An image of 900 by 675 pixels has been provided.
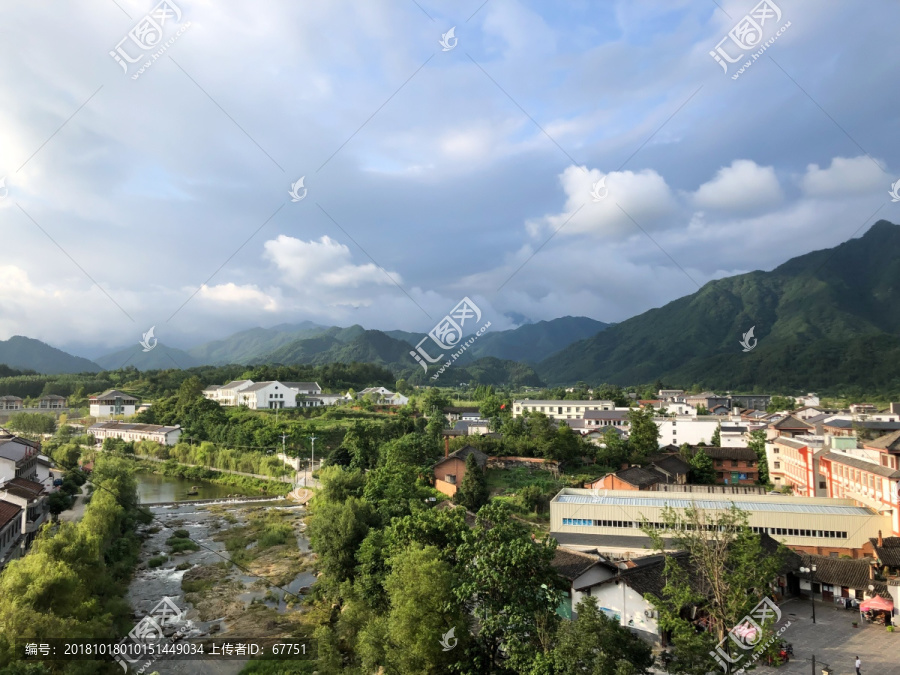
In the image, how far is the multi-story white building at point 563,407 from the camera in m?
50.6

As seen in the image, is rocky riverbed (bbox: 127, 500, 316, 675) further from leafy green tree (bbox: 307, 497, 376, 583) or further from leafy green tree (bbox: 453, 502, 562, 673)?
leafy green tree (bbox: 453, 502, 562, 673)

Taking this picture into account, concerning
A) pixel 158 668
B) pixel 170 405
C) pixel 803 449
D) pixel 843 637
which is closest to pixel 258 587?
pixel 158 668

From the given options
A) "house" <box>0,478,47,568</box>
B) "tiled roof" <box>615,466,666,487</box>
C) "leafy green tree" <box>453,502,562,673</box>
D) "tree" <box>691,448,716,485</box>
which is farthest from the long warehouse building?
"house" <box>0,478,47,568</box>

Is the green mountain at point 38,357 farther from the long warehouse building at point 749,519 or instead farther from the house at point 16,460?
the long warehouse building at point 749,519

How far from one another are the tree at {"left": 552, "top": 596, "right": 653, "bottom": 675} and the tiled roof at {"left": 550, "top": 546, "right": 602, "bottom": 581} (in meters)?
4.57

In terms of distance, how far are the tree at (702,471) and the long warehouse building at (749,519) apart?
7312 millimetres

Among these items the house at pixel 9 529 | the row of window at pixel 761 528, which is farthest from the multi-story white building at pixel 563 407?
the house at pixel 9 529

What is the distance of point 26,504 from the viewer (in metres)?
18.9

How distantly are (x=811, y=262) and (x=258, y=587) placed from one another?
150 meters

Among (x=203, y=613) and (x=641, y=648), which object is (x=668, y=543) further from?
(x=203, y=613)

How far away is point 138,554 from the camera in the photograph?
21016mm

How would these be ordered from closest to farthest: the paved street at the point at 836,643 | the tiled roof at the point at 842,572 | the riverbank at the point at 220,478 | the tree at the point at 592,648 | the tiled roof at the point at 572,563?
the tree at the point at 592,648
the paved street at the point at 836,643
the tiled roof at the point at 572,563
the tiled roof at the point at 842,572
the riverbank at the point at 220,478

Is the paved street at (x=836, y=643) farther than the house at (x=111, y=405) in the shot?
No

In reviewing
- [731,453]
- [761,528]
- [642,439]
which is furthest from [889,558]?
[642,439]
